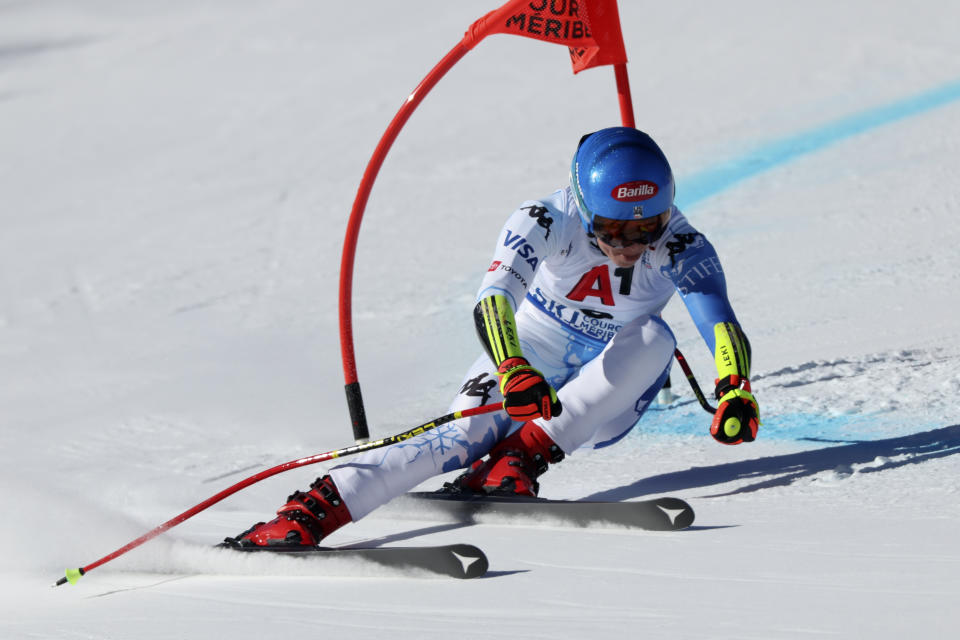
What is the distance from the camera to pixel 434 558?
3.08 metres

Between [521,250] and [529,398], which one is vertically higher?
[521,250]

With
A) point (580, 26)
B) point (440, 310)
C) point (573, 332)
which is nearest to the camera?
point (573, 332)

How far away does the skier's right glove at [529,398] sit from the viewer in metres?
3.41

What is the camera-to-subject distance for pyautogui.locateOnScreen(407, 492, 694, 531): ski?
11.0ft

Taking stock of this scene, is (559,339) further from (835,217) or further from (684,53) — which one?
(684,53)

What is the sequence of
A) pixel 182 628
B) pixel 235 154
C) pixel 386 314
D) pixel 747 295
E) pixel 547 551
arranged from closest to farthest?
pixel 182 628 < pixel 547 551 < pixel 747 295 < pixel 386 314 < pixel 235 154

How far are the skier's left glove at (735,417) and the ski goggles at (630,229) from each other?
22.8 inches

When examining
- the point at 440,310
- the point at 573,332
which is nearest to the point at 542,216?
the point at 573,332

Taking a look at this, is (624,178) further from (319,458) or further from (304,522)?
(304,522)

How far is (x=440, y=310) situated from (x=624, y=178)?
367cm

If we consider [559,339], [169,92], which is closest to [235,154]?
[169,92]

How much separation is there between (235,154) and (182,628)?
9.19 meters

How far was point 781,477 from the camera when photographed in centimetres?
394

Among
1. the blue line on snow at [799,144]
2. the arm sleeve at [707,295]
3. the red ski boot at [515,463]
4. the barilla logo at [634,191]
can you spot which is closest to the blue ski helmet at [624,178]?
the barilla logo at [634,191]
